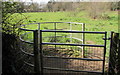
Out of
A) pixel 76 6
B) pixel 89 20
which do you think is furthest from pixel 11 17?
pixel 89 20

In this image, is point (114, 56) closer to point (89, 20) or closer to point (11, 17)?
point (11, 17)

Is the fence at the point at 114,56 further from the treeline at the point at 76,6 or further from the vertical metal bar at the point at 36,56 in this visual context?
the treeline at the point at 76,6

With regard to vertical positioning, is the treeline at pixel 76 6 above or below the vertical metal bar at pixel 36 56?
above

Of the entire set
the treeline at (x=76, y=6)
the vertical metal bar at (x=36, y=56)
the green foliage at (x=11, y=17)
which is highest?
the treeline at (x=76, y=6)

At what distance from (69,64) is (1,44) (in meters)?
1.18

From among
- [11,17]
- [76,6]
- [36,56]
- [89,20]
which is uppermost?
[76,6]

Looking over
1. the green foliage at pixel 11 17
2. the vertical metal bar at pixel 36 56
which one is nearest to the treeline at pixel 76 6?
the green foliage at pixel 11 17

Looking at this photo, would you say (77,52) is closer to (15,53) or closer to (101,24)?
(15,53)

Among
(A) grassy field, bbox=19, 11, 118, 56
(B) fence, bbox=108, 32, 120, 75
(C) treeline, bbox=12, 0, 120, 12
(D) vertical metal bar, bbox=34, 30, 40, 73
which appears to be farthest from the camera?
(A) grassy field, bbox=19, 11, 118, 56

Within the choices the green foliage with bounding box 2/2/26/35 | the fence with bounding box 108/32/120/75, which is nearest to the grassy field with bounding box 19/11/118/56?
the green foliage with bounding box 2/2/26/35

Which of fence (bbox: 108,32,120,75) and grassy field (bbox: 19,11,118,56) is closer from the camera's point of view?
fence (bbox: 108,32,120,75)

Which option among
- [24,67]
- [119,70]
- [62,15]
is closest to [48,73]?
[24,67]

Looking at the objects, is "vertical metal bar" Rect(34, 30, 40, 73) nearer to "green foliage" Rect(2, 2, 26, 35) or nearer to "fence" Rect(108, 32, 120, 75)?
"green foliage" Rect(2, 2, 26, 35)

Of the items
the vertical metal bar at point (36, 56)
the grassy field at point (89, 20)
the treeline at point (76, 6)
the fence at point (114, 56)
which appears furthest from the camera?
the grassy field at point (89, 20)
